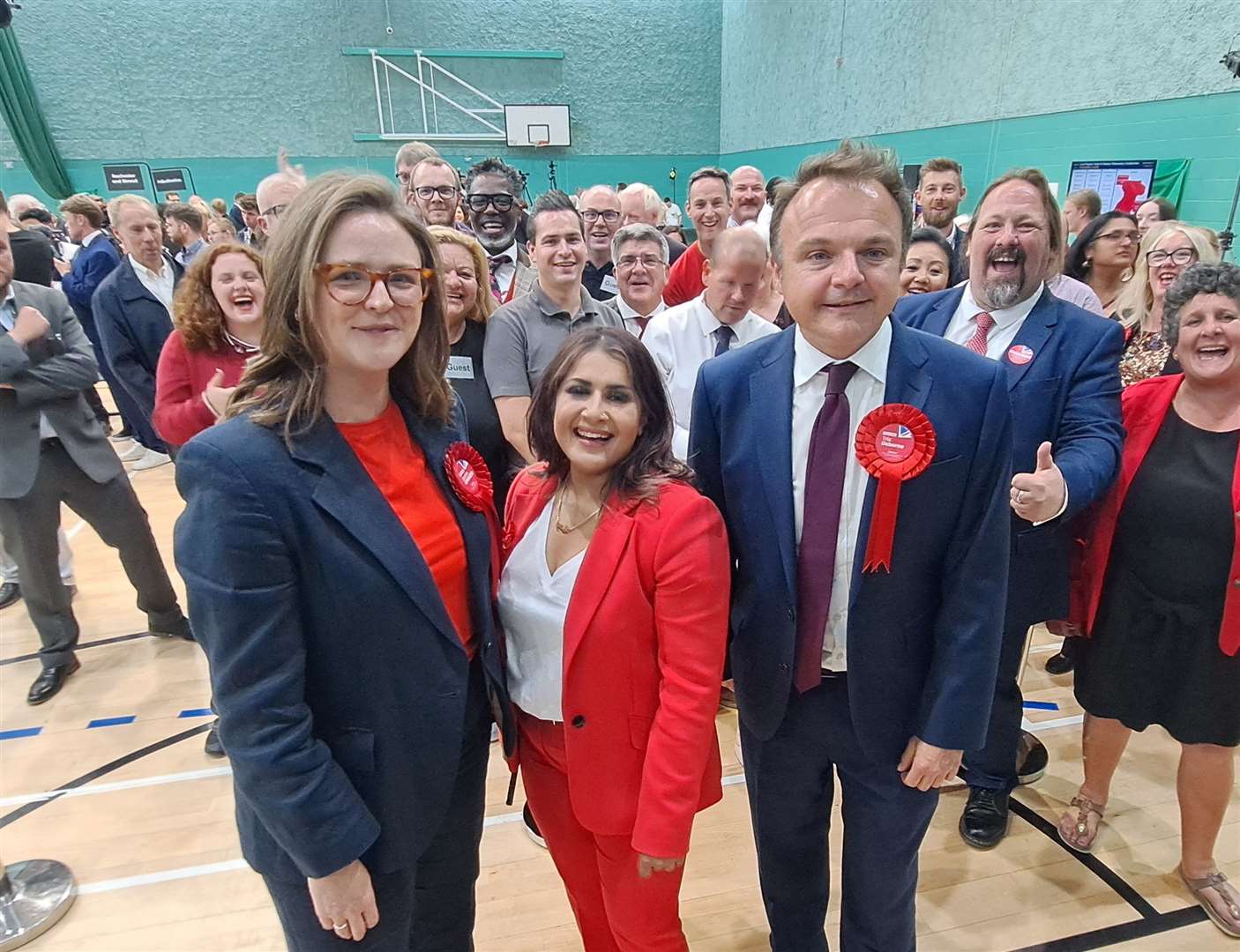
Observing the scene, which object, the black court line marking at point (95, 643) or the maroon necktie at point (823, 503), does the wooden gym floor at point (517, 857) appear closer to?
the black court line marking at point (95, 643)

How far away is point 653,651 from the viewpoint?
1.55 metres

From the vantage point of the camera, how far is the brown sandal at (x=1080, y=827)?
2527 millimetres

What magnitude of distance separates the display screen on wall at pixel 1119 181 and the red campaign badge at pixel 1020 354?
5213 millimetres

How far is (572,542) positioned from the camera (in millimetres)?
1597

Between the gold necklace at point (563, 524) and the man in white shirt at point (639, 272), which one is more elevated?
the man in white shirt at point (639, 272)

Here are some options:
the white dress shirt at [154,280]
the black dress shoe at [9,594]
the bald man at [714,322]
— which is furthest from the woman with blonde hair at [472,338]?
the black dress shoe at [9,594]

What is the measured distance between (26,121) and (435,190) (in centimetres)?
1492

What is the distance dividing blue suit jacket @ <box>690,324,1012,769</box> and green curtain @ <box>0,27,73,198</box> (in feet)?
57.9

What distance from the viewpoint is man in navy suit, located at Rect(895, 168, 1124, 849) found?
2.03 metres

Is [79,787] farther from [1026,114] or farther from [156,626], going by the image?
[1026,114]

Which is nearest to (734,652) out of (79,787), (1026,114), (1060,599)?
(1060,599)

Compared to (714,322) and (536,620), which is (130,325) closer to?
(714,322)

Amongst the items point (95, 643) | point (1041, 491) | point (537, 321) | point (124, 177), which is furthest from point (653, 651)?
point (124, 177)

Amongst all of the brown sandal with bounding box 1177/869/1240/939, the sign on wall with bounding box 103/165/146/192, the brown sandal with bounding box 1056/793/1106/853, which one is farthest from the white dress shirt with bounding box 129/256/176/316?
the sign on wall with bounding box 103/165/146/192
